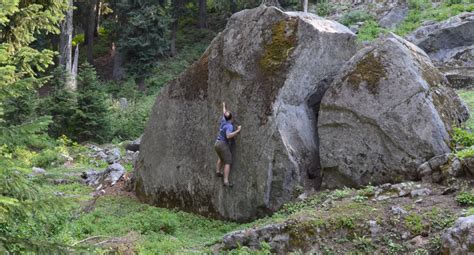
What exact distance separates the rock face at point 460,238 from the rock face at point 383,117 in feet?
8.31

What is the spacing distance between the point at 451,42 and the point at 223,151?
39.7ft

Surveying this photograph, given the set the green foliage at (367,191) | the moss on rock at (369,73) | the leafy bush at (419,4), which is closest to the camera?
the green foliage at (367,191)

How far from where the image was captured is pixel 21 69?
808 centimetres

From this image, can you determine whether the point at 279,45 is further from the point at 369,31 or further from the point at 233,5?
the point at 233,5

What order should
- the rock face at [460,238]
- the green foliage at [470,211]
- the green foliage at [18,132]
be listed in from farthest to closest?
the green foliage at [470,211], the rock face at [460,238], the green foliage at [18,132]

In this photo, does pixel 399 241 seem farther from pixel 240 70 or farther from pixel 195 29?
pixel 195 29

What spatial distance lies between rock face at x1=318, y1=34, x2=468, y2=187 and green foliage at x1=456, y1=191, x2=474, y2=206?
1426 mm

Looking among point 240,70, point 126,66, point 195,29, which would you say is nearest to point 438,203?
point 240,70

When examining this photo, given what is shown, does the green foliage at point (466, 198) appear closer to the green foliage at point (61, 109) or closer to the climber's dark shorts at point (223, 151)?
the climber's dark shorts at point (223, 151)

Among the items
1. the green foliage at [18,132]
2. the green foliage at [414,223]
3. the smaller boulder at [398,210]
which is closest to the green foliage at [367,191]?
the smaller boulder at [398,210]

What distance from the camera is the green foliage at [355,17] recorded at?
25.1 m

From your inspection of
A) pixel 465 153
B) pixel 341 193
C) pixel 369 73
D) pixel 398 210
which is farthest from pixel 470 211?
pixel 369 73

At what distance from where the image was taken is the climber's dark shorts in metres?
10.9

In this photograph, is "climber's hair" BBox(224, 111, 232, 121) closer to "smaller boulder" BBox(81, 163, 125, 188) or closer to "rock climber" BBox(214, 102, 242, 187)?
"rock climber" BBox(214, 102, 242, 187)
